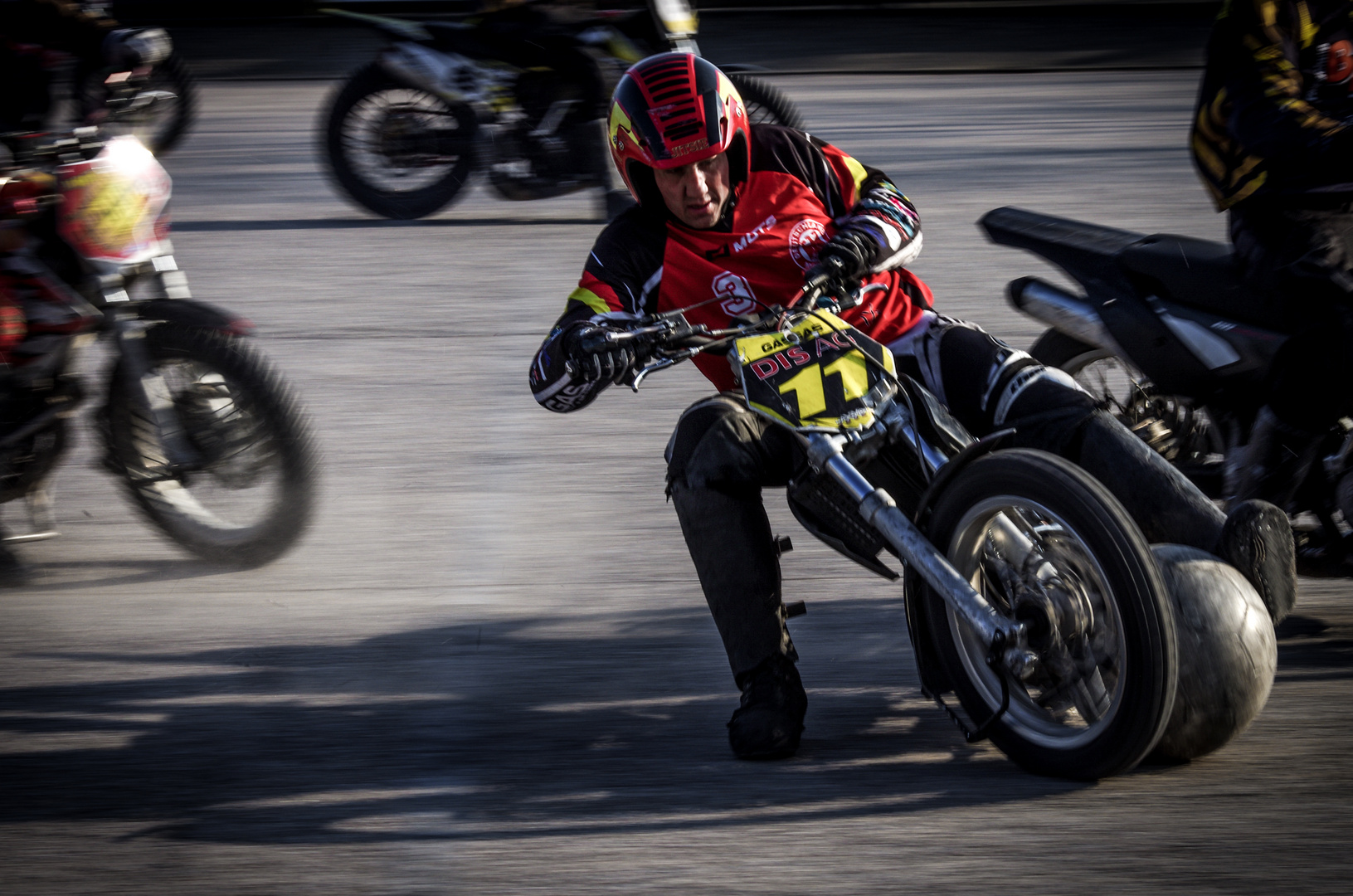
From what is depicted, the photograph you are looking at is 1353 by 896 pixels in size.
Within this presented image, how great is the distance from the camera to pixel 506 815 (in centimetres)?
303

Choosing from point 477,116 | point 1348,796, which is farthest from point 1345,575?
point 477,116

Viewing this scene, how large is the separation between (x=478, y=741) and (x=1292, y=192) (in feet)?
7.93

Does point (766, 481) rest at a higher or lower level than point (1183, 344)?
lower

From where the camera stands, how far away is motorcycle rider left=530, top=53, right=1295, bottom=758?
321cm

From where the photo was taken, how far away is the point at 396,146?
8.97m

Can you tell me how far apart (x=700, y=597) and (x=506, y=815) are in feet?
4.40

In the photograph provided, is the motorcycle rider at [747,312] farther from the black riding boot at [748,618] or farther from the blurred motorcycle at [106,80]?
the blurred motorcycle at [106,80]

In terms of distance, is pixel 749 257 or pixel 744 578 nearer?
pixel 744 578

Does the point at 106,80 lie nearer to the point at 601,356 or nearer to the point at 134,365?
the point at 134,365

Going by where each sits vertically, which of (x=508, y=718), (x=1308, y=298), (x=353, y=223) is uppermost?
(x=1308, y=298)

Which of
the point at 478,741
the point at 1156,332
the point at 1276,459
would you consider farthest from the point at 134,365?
the point at 1276,459

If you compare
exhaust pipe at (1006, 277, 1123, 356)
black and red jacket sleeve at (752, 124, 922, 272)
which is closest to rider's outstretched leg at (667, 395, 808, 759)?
black and red jacket sleeve at (752, 124, 922, 272)

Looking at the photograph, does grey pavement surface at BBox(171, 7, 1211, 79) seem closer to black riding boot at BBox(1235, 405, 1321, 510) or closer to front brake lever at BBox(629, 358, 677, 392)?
black riding boot at BBox(1235, 405, 1321, 510)

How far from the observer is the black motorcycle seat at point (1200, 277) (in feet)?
12.1
